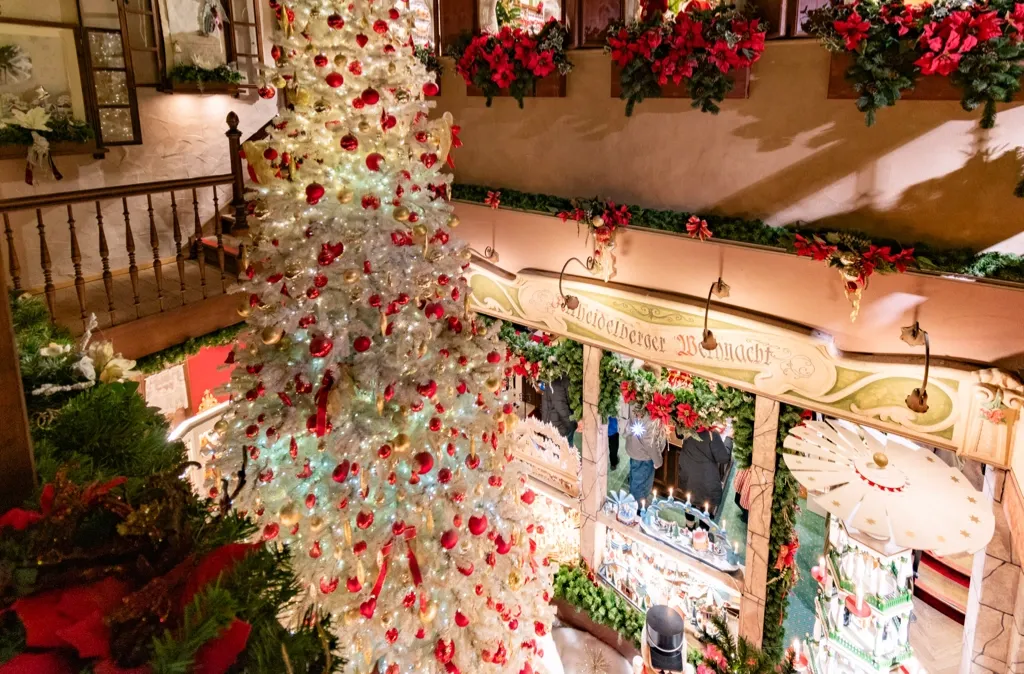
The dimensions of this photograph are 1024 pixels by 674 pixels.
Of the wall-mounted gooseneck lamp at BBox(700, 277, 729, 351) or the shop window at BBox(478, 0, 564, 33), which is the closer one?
the wall-mounted gooseneck lamp at BBox(700, 277, 729, 351)

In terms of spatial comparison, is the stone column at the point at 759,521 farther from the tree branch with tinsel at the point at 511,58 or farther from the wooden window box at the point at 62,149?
the wooden window box at the point at 62,149

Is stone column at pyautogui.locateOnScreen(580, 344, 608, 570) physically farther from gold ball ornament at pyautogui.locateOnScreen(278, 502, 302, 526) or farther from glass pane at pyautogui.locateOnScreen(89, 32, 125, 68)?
glass pane at pyautogui.locateOnScreen(89, 32, 125, 68)

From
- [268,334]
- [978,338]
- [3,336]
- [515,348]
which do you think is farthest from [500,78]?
[3,336]

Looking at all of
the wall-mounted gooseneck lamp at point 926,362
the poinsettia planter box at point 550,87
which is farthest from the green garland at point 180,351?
the wall-mounted gooseneck lamp at point 926,362

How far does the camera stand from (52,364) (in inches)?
74.2

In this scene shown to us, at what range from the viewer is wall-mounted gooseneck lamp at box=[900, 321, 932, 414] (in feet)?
10.6

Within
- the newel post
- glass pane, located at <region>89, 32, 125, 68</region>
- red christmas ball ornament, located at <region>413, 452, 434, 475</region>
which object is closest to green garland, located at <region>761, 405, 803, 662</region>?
red christmas ball ornament, located at <region>413, 452, 434, 475</region>

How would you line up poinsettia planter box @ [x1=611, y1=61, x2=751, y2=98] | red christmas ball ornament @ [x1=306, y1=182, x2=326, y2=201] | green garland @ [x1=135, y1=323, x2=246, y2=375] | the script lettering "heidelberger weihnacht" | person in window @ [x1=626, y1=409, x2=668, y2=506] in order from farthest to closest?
1. person in window @ [x1=626, y1=409, x2=668, y2=506]
2. green garland @ [x1=135, y1=323, x2=246, y2=375]
3. the script lettering "heidelberger weihnacht"
4. poinsettia planter box @ [x1=611, y1=61, x2=751, y2=98]
5. red christmas ball ornament @ [x1=306, y1=182, x2=326, y2=201]

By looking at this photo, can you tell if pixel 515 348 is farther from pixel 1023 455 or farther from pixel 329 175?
pixel 1023 455

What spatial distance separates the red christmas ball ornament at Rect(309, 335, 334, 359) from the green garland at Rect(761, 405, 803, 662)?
2.71 metres

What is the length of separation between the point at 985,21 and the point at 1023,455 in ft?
6.30

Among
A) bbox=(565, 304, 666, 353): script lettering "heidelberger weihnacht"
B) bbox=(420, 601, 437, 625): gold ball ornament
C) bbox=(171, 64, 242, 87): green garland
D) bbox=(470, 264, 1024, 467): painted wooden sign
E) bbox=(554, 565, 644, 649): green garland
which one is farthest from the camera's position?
bbox=(171, 64, 242, 87): green garland

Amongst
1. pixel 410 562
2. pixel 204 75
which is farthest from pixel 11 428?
pixel 204 75

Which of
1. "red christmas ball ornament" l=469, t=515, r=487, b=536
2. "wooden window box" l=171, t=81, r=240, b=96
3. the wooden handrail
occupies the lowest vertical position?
"red christmas ball ornament" l=469, t=515, r=487, b=536
